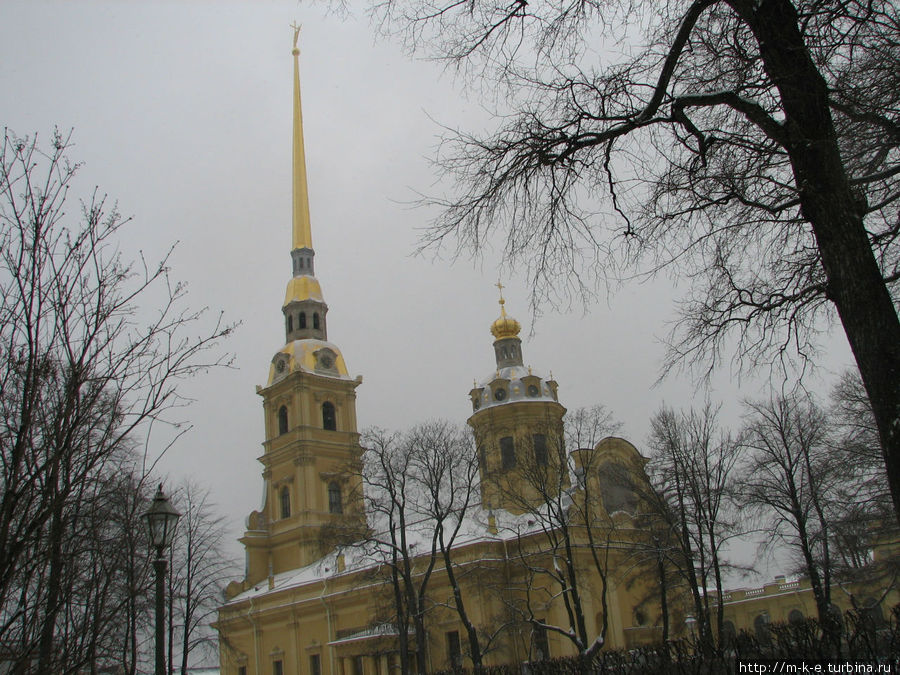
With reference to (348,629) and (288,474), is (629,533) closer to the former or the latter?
(348,629)

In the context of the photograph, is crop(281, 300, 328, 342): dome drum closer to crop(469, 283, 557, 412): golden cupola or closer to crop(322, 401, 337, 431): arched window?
crop(322, 401, 337, 431): arched window

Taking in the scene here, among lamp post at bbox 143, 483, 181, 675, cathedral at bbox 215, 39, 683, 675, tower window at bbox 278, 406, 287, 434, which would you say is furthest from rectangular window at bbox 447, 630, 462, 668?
lamp post at bbox 143, 483, 181, 675

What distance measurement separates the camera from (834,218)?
21.6 ft

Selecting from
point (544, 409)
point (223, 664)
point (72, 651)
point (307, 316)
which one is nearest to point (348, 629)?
point (223, 664)

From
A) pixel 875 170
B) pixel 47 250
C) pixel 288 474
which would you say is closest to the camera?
pixel 47 250

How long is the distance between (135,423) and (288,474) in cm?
4740

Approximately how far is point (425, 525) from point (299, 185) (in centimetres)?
3110

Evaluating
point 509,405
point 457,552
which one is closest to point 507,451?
point 509,405

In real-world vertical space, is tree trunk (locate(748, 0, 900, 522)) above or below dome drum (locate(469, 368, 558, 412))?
below

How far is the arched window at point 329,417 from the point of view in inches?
2095

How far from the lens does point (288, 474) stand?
51.8 meters

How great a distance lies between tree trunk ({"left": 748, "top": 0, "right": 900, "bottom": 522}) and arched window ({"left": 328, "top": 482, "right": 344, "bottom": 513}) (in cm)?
4628

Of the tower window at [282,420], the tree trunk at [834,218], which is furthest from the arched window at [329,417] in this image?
the tree trunk at [834,218]

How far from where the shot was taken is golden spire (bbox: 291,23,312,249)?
2373 inches
